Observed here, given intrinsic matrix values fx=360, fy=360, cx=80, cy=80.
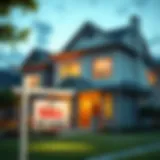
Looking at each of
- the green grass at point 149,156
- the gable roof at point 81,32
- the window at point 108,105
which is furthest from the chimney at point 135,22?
the green grass at point 149,156

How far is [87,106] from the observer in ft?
70.5

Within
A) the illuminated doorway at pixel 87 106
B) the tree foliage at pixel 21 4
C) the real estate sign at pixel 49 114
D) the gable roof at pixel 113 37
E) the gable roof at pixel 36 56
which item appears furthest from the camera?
the gable roof at pixel 36 56

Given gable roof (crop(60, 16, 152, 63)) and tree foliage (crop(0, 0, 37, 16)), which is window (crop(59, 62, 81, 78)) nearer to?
gable roof (crop(60, 16, 152, 63))

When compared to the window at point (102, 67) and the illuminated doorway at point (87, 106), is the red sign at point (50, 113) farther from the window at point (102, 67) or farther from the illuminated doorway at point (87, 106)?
the window at point (102, 67)

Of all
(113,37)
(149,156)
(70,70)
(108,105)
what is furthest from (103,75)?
(149,156)

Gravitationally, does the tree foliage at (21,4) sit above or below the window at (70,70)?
below

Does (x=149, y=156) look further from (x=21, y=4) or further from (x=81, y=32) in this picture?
(x=81, y=32)

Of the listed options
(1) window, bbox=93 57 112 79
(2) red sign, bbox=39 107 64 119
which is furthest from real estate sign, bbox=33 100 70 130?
(1) window, bbox=93 57 112 79

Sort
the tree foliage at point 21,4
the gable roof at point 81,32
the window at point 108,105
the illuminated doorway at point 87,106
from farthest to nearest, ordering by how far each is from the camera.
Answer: the gable roof at point 81,32 → the illuminated doorway at point 87,106 → the window at point 108,105 → the tree foliage at point 21,4

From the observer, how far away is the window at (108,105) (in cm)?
2025

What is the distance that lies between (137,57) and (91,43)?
3.07 metres

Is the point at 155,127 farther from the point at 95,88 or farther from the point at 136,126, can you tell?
the point at 95,88

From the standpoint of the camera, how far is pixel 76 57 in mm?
22531

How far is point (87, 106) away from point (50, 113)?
1812cm
